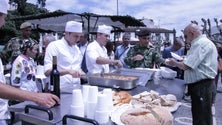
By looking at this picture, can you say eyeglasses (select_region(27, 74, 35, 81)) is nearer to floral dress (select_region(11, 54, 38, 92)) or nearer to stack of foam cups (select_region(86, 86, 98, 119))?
floral dress (select_region(11, 54, 38, 92))

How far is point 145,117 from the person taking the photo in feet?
4.67

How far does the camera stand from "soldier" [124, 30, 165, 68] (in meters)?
Answer: 3.60

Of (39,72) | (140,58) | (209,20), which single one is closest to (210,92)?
(140,58)

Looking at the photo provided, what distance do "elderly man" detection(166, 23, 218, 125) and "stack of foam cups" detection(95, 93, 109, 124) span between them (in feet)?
7.08

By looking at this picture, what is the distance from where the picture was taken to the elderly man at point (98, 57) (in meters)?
3.24

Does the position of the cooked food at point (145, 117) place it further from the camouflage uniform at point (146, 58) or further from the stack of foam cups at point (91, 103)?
the camouflage uniform at point (146, 58)

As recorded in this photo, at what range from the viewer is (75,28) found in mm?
2895

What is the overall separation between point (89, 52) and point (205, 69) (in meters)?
1.49

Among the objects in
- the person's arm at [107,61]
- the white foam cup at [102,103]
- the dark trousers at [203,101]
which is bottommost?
the dark trousers at [203,101]

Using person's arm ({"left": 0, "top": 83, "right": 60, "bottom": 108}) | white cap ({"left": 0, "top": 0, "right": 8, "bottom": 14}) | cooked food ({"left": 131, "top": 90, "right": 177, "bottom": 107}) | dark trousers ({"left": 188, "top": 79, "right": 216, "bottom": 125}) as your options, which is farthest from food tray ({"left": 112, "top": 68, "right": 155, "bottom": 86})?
white cap ({"left": 0, "top": 0, "right": 8, "bottom": 14})

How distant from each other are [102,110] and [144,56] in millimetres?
2329

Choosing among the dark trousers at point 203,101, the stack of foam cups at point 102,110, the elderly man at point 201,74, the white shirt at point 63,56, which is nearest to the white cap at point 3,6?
the stack of foam cups at point 102,110

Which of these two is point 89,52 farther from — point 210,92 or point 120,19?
point 120,19

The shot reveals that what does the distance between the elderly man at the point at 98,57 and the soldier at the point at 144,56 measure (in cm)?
39
